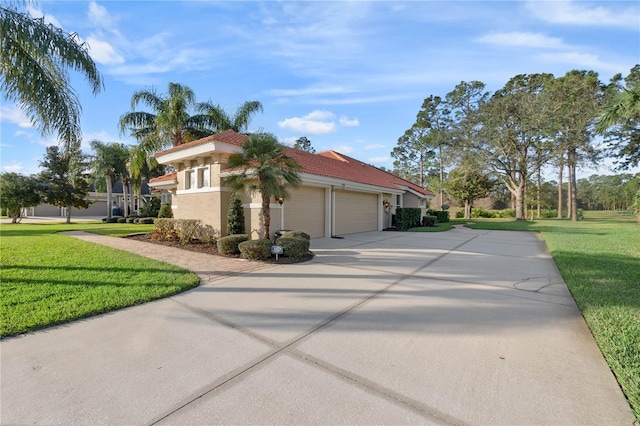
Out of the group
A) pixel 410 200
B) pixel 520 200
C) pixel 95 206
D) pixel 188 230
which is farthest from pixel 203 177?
pixel 95 206

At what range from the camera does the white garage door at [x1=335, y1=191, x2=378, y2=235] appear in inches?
599

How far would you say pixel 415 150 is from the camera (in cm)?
4909

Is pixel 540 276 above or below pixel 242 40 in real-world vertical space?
below

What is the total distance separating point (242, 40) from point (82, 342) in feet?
29.6

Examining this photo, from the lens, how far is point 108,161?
25.4 m

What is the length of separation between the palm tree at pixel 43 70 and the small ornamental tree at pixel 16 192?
22890 mm

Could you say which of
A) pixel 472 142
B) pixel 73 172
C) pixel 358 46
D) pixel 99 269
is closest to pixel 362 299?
pixel 99 269

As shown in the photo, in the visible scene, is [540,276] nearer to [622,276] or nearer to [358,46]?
[622,276]

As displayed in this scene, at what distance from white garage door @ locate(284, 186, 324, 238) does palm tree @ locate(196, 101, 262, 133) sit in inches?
431

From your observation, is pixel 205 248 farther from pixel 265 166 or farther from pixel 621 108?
pixel 621 108

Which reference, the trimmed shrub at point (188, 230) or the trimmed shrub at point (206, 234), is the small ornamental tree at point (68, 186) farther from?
the trimmed shrub at point (206, 234)

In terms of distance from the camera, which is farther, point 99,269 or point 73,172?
point 73,172

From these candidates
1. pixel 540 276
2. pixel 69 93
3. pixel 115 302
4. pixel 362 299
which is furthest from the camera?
pixel 69 93

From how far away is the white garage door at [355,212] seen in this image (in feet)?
50.0
